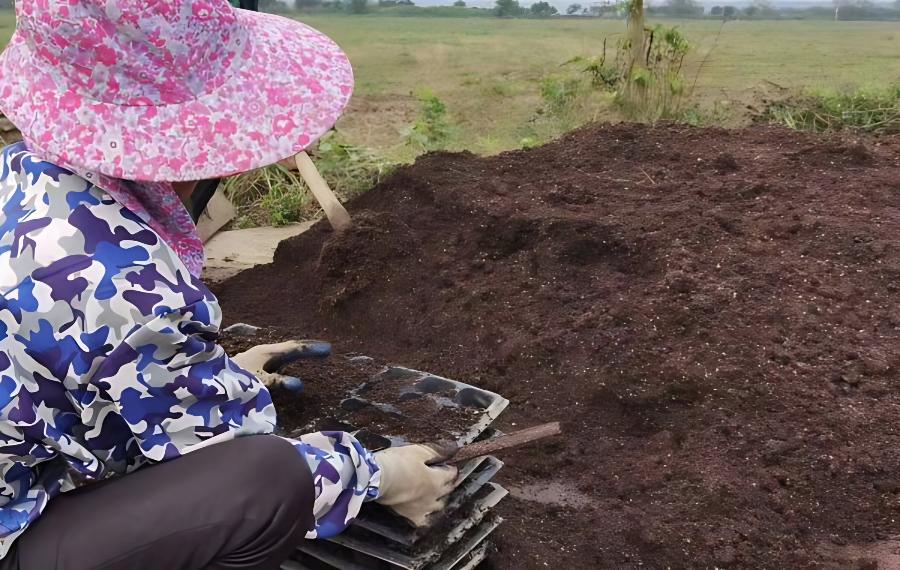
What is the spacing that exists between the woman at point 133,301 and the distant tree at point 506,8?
491cm

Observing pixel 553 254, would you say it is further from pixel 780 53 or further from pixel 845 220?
pixel 780 53

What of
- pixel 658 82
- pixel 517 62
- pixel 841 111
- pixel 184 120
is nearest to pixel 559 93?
pixel 517 62

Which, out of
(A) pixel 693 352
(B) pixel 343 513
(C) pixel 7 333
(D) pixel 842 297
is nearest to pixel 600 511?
(A) pixel 693 352

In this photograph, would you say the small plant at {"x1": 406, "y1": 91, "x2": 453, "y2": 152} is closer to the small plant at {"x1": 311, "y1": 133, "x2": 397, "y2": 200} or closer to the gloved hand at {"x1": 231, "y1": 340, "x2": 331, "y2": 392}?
the small plant at {"x1": 311, "y1": 133, "x2": 397, "y2": 200}

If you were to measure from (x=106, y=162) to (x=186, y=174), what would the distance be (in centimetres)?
10

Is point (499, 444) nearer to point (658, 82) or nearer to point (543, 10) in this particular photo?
point (658, 82)

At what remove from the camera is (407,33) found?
5.67 m

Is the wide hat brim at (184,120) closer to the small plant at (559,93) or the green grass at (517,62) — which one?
the green grass at (517,62)

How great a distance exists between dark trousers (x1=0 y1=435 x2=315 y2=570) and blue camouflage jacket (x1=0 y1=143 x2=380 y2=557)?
0.03m

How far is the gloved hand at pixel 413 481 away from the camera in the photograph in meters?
1.42

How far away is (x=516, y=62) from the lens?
18.8ft

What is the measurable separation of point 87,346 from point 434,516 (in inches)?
27.9

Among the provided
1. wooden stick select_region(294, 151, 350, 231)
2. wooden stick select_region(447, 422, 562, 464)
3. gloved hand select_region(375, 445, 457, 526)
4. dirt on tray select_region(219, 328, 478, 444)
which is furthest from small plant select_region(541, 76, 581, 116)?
gloved hand select_region(375, 445, 457, 526)

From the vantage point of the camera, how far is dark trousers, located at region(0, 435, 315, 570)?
117 cm
